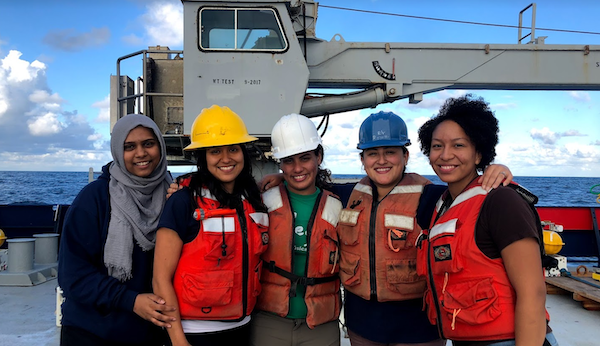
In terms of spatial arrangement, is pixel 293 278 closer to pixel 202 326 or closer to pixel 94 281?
pixel 202 326

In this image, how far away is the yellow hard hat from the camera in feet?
6.93

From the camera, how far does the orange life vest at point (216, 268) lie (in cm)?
195

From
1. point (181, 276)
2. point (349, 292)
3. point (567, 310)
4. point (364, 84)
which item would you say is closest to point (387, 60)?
point (364, 84)

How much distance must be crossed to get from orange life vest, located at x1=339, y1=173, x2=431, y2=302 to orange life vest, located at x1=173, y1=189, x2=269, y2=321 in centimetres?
60

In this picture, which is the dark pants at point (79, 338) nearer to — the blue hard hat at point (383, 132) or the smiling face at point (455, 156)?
the blue hard hat at point (383, 132)

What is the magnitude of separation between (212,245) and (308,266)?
646 millimetres

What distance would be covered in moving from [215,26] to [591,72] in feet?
18.2

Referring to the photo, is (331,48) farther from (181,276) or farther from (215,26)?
(181,276)

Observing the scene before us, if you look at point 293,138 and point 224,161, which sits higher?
point 293,138

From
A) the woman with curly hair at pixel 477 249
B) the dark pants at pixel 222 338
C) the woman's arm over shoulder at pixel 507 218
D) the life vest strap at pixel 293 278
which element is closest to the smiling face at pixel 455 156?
the woman with curly hair at pixel 477 249

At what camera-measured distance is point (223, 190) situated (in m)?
2.16

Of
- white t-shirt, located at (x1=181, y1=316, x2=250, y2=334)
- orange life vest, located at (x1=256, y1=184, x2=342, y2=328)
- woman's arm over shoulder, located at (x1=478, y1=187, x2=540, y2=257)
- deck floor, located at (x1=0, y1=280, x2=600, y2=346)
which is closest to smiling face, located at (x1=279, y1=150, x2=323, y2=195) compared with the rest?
orange life vest, located at (x1=256, y1=184, x2=342, y2=328)

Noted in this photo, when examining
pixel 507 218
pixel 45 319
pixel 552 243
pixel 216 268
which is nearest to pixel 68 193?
pixel 45 319

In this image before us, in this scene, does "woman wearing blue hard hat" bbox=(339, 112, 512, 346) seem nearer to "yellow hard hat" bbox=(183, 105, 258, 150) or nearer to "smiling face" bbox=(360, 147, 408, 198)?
"smiling face" bbox=(360, 147, 408, 198)
